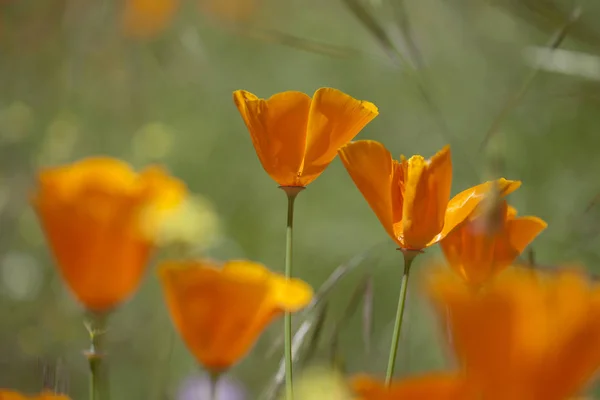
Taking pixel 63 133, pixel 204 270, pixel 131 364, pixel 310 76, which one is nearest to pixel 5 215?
pixel 63 133

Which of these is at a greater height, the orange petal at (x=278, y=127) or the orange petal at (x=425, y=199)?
the orange petal at (x=278, y=127)

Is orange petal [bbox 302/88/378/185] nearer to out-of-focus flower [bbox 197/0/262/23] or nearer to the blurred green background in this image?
the blurred green background

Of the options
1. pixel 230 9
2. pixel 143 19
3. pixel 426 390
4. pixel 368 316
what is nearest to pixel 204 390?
pixel 368 316

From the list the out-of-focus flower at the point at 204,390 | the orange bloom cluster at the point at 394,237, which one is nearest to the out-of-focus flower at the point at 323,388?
the orange bloom cluster at the point at 394,237

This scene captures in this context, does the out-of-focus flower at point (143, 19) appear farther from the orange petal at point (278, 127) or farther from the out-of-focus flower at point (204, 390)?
the orange petal at point (278, 127)

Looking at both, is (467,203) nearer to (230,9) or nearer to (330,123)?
(330,123)

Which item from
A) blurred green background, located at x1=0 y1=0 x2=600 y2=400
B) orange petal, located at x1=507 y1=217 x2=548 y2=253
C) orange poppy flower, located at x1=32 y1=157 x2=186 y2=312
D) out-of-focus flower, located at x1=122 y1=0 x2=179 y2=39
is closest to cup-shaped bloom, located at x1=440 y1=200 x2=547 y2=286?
orange petal, located at x1=507 y1=217 x2=548 y2=253
